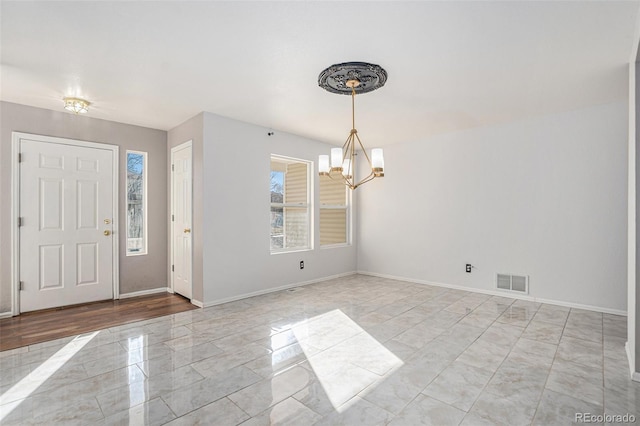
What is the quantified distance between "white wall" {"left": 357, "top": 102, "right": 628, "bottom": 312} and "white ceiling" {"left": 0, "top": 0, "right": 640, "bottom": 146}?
506 mm

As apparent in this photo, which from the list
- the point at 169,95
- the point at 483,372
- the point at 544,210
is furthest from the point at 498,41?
the point at 169,95

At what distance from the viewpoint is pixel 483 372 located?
2.40m

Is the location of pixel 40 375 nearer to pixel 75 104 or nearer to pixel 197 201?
pixel 197 201

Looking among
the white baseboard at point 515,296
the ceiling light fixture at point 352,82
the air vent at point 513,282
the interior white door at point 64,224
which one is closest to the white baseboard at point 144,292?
the interior white door at point 64,224

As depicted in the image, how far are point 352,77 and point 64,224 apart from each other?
155 inches

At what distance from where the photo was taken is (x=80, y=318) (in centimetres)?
368

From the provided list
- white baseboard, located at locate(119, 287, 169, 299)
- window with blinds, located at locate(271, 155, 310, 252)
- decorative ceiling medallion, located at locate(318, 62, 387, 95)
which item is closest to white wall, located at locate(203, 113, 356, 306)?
window with blinds, located at locate(271, 155, 310, 252)

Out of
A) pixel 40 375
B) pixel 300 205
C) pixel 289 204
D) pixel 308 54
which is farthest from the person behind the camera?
pixel 300 205

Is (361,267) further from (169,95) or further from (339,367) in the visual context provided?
(169,95)

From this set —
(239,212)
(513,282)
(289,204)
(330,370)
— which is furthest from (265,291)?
(513,282)

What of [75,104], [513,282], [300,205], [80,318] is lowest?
[80,318]

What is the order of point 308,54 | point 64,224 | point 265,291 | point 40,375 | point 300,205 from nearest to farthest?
point 40,375
point 308,54
point 64,224
point 265,291
point 300,205

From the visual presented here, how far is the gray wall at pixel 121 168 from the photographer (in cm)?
373

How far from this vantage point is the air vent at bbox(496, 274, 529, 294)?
14.5 ft
